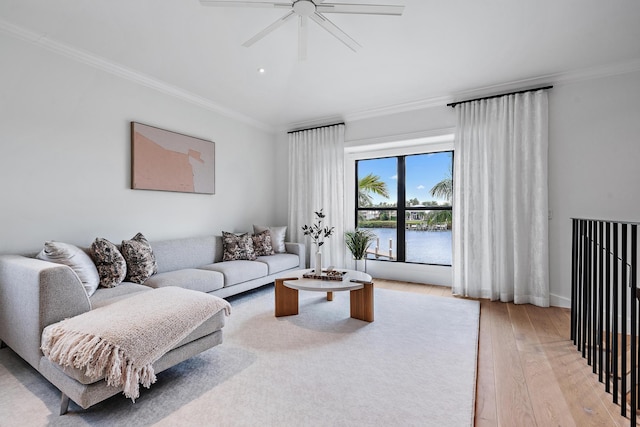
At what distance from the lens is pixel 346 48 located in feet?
9.25

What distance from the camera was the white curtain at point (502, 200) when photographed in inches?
133

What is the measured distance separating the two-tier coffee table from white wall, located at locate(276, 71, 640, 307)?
2.30m

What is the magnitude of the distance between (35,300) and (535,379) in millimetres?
3173

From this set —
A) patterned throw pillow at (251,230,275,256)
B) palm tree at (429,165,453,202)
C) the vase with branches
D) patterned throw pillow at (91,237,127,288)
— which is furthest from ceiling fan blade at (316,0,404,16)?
patterned throw pillow at (251,230,275,256)

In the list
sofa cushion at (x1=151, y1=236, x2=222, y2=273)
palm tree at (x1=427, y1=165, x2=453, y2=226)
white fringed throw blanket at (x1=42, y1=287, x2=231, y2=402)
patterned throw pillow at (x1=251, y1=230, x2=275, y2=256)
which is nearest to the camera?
white fringed throw blanket at (x1=42, y1=287, x2=231, y2=402)

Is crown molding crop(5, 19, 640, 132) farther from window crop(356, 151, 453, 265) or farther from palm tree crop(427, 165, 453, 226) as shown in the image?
palm tree crop(427, 165, 453, 226)

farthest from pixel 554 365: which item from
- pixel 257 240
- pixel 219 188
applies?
pixel 219 188

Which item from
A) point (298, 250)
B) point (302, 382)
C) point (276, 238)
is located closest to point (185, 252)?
point (276, 238)

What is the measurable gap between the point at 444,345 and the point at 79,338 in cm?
247

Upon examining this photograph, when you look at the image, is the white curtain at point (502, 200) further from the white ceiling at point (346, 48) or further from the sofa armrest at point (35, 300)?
the sofa armrest at point (35, 300)

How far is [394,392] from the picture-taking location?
1.78 m

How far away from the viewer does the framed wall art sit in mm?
3318

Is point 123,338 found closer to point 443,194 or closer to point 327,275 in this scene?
point 327,275

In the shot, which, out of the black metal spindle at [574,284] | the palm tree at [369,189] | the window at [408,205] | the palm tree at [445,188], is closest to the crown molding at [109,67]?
the palm tree at [369,189]
